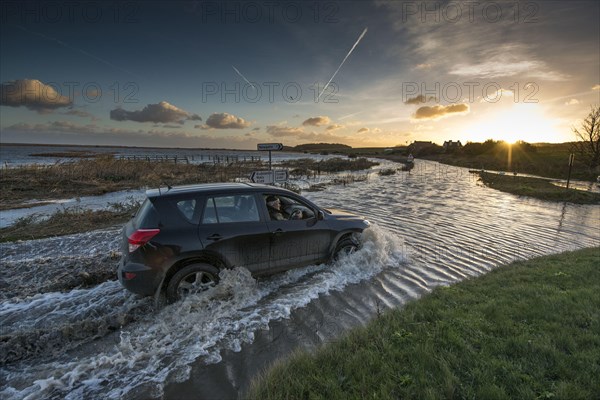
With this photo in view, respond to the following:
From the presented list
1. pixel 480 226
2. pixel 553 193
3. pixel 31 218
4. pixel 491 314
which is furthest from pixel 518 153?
pixel 31 218

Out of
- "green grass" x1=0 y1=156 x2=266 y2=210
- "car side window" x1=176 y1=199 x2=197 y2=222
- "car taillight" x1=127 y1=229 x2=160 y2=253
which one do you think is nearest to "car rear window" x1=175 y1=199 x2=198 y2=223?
Answer: "car side window" x1=176 y1=199 x2=197 y2=222

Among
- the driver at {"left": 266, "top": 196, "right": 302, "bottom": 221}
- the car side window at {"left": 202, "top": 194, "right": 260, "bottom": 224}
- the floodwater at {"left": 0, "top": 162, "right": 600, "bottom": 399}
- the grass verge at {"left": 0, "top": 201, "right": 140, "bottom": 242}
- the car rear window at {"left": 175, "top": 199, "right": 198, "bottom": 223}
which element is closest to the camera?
the floodwater at {"left": 0, "top": 162, "right": 600, "bottom": 399}

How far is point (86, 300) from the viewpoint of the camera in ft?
17.0

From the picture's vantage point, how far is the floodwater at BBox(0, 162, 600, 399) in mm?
3490

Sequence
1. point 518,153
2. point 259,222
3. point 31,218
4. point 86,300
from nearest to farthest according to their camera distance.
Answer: point 86,300
point 259,222
point 31,218
point 518,153

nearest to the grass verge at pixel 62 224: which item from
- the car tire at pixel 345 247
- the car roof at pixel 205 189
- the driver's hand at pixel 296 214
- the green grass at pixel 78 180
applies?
the green grass at pixel 78 180

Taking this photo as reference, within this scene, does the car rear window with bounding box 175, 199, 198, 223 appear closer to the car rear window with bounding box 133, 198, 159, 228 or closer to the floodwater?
the car rear window with bounding box 133, 198, 159, 228

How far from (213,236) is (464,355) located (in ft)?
12.9

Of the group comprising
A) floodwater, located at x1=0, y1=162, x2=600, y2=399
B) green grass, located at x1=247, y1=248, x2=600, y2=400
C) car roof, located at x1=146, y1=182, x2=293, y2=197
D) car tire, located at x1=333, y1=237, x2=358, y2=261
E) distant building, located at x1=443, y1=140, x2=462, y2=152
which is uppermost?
distant building, located at x1=443, y1=140, x2=462, y2=152

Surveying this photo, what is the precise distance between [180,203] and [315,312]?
293cm

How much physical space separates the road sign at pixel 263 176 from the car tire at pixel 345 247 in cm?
385

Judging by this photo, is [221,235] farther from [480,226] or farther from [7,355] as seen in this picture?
[480,226]

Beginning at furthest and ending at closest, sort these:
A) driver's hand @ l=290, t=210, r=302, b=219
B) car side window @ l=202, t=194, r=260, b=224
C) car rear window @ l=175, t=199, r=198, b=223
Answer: driver's hand @ l=290, t=210, r=302, b=219, car side window @ l=202, t=194, r=260, b=224, car rear window @ l=175, t=199, r=198, b=223

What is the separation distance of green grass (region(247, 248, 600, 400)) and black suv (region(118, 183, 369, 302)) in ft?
7.13
